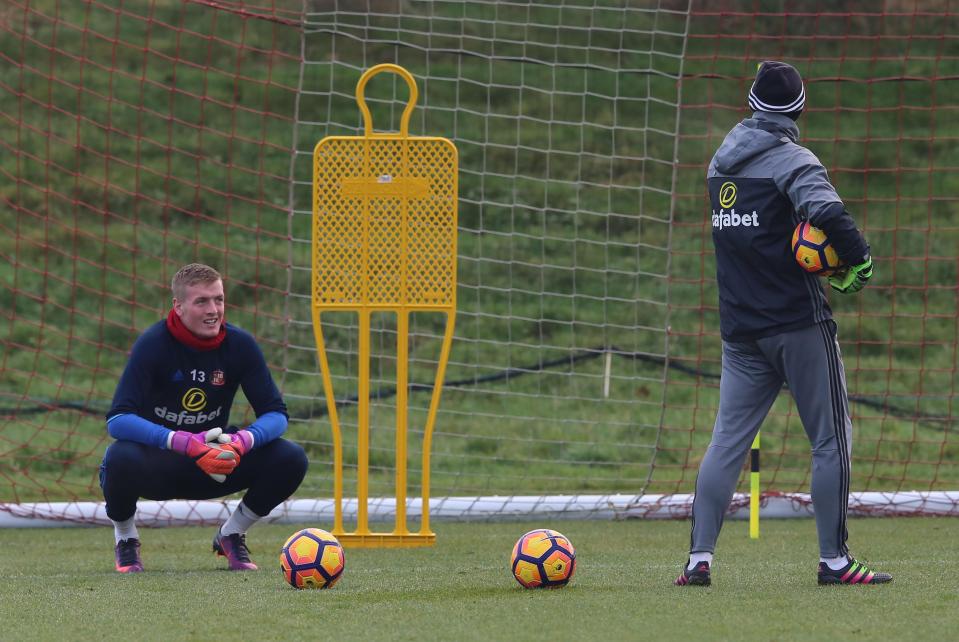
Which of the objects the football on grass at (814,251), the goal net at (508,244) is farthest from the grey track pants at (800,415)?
the goal net at (508,244)

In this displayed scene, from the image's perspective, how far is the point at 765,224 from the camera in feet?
16.8

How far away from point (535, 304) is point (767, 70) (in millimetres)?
8166

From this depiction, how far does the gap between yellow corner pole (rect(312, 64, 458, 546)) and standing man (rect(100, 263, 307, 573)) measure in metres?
1.07

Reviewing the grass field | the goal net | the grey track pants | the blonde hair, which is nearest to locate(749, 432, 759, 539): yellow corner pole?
the grass field

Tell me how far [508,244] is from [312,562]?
850 centimetres

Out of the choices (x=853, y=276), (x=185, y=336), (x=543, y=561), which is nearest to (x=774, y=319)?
(x=853, y=276)

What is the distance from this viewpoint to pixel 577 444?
10867 millimetres

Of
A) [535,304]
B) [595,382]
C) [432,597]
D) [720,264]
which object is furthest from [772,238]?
[535,304]

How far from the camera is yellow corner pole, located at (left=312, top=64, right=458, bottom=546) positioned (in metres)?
7.23

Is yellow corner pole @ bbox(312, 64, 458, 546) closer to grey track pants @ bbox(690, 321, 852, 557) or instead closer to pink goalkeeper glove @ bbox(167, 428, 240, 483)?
pink goalkeeper glove @ bbox(167, 428, 240, 483)

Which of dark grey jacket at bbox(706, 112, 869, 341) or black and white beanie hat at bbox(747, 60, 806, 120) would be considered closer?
dark grey jacket at bbox(706, 112, 869, 341)

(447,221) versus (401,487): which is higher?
(447,221)

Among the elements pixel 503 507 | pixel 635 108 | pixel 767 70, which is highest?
pixel 635 108

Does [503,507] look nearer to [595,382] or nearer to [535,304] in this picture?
[595,382]
